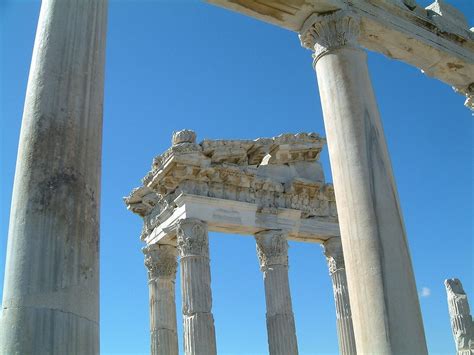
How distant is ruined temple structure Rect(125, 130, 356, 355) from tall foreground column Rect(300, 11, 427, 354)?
13309 millimetres

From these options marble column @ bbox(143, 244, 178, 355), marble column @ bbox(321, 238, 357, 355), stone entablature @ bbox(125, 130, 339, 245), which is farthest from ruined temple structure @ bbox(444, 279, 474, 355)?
marble column @ bbox(143, 244, 178, 355)

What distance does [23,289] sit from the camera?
20.9ft

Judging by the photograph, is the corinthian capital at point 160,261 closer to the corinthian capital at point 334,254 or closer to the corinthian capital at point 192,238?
the corinthian capital at point 192,238

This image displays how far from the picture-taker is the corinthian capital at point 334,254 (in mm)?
26953

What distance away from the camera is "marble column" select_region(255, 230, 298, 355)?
78.7ft

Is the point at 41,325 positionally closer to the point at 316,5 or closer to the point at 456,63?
the point at 316,5

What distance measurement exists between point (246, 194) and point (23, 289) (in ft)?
66.0

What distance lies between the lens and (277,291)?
2500 cm

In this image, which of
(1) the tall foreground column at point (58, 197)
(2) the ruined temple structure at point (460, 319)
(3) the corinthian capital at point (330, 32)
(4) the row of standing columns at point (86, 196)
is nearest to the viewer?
(1) the tall foreground column at point (58, 197)

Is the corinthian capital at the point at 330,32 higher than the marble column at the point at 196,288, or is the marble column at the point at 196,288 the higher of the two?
the corinthian capital at the point at 330,32

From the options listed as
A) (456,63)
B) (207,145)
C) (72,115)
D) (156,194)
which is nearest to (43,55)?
(72,115)

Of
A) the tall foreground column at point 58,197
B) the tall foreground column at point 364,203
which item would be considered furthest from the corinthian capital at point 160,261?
the tall foreground column at point 58,197

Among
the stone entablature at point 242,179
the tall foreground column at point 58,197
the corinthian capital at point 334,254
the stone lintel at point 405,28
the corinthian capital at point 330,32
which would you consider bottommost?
the tall foreground column at point 58,197

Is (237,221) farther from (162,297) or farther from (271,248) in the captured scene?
(162,297)
